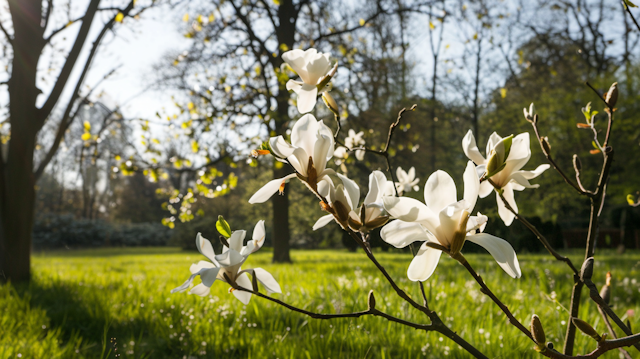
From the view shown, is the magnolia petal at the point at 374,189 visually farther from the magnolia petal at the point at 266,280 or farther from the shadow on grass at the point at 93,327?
the shadow on grass at the point at 93,327

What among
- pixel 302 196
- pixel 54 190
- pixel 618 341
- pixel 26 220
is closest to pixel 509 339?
pixel 618 341

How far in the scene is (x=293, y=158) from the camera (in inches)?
34.9

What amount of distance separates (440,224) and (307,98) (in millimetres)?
500

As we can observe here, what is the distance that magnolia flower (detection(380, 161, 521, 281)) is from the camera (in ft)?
2.23

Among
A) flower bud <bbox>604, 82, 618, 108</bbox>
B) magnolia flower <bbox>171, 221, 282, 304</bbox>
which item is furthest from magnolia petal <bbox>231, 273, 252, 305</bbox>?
→ flower bud <bbox>604, 82, 618, 108</bbox>

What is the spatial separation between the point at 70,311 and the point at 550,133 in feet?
39.8

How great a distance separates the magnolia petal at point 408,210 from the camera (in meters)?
0.69

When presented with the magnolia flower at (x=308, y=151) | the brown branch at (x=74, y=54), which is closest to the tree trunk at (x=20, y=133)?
the brown branch at (x=74, y=54)

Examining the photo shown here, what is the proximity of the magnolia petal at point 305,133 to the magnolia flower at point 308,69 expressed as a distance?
0.14 metres

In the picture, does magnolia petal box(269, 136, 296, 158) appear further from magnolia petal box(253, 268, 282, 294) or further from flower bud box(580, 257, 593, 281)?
flower bud box(580, 257, 593, 281)

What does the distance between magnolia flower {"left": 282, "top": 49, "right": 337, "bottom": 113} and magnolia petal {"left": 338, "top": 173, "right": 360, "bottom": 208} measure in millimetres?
266

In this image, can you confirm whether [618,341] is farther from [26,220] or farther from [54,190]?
[54,190]

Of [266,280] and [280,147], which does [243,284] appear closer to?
[266,280]

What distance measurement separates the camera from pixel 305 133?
88 centimetres
